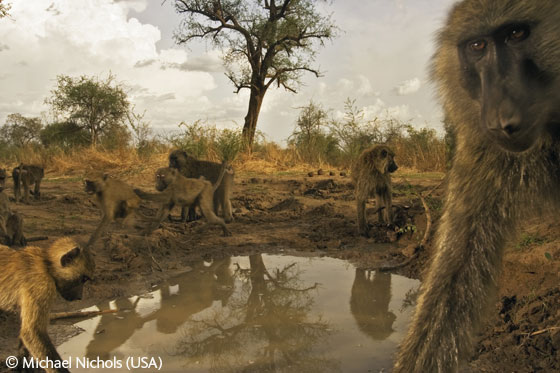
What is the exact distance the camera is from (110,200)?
15.9 feet

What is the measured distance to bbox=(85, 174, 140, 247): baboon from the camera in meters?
4.77

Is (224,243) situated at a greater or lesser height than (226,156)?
lesser

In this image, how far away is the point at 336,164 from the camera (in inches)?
507

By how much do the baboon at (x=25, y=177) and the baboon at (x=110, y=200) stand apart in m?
2.54

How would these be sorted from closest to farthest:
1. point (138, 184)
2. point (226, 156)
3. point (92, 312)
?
point (92, 312), point (138, 184), point (226, 156)

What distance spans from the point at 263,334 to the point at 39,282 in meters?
1.33

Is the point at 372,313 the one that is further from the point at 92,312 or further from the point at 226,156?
the point at 226,156

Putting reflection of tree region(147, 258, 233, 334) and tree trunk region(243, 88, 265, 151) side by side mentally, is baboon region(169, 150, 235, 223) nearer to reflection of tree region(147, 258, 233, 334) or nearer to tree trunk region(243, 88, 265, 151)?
reflection of tree region(147, 258, 233, 334)

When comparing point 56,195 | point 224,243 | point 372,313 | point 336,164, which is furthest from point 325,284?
point 336,164

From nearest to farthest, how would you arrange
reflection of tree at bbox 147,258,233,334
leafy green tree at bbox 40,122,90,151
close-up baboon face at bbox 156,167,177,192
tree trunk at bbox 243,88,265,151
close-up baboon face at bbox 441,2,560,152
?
close-up baboon face at bbox 441,2,560,152 < reflection of tree at bbox 147,258,233,334 < close-up baboon face at bbox 156,167,177,192 < tree trunk at bbox 243,88,265,151 < leafy green tree at bbox 40,122,90,151

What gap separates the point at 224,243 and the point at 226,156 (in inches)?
249

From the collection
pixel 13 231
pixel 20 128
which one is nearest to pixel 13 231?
pixel 13 231

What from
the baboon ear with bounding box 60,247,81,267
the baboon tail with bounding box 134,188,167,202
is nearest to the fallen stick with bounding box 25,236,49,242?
the baboon tail with bounding box 134,188,167,202

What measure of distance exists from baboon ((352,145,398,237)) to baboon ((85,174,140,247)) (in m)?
2.53
